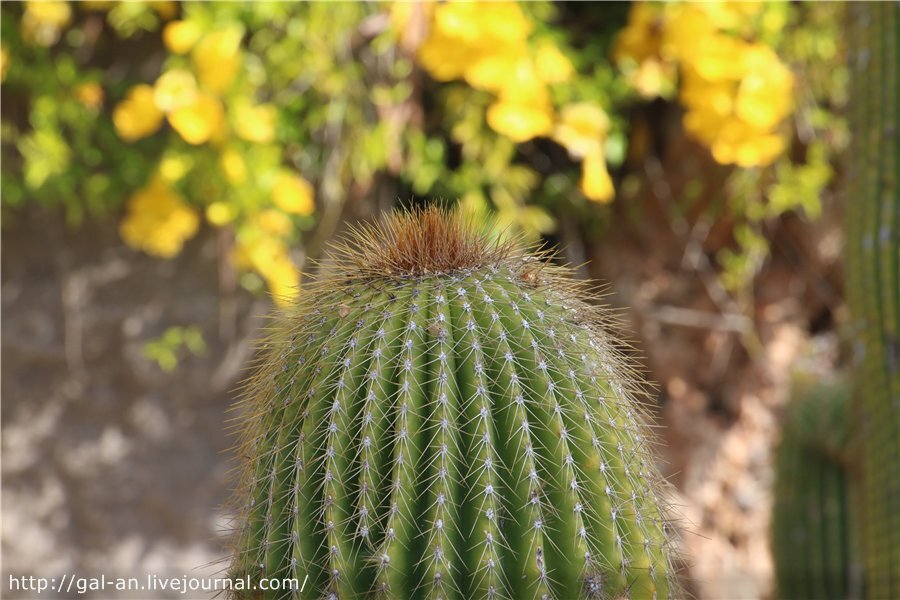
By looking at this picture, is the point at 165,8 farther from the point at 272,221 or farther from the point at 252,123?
the point at 272,221

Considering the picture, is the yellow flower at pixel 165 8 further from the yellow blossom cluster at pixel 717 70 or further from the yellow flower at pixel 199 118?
the yellow blossom cluster at pixel 717 70

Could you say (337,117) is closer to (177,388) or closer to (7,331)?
(177,388)

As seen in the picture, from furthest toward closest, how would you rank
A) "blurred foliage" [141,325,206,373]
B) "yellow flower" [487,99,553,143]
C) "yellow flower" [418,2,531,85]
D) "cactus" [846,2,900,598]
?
"blurred foliage" [141,325,206,373]
"yellow flower" [487,99,553,143]
"yellow flower" [418,2,531,85]
"cactus" [846,2,900,598]

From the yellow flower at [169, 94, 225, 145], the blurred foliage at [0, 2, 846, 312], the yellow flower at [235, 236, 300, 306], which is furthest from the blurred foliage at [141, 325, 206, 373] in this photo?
the yellow flower at [169, 94, 225, 145]

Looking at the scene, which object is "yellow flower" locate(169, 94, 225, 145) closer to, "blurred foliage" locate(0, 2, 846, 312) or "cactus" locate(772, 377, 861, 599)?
"blurred foliage" locate(0, 2, 846, 312)

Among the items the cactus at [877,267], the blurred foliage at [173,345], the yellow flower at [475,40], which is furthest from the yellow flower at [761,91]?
the blurred foliage at [173,345]

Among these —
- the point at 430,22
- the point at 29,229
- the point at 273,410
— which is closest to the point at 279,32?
the point at 430,22
